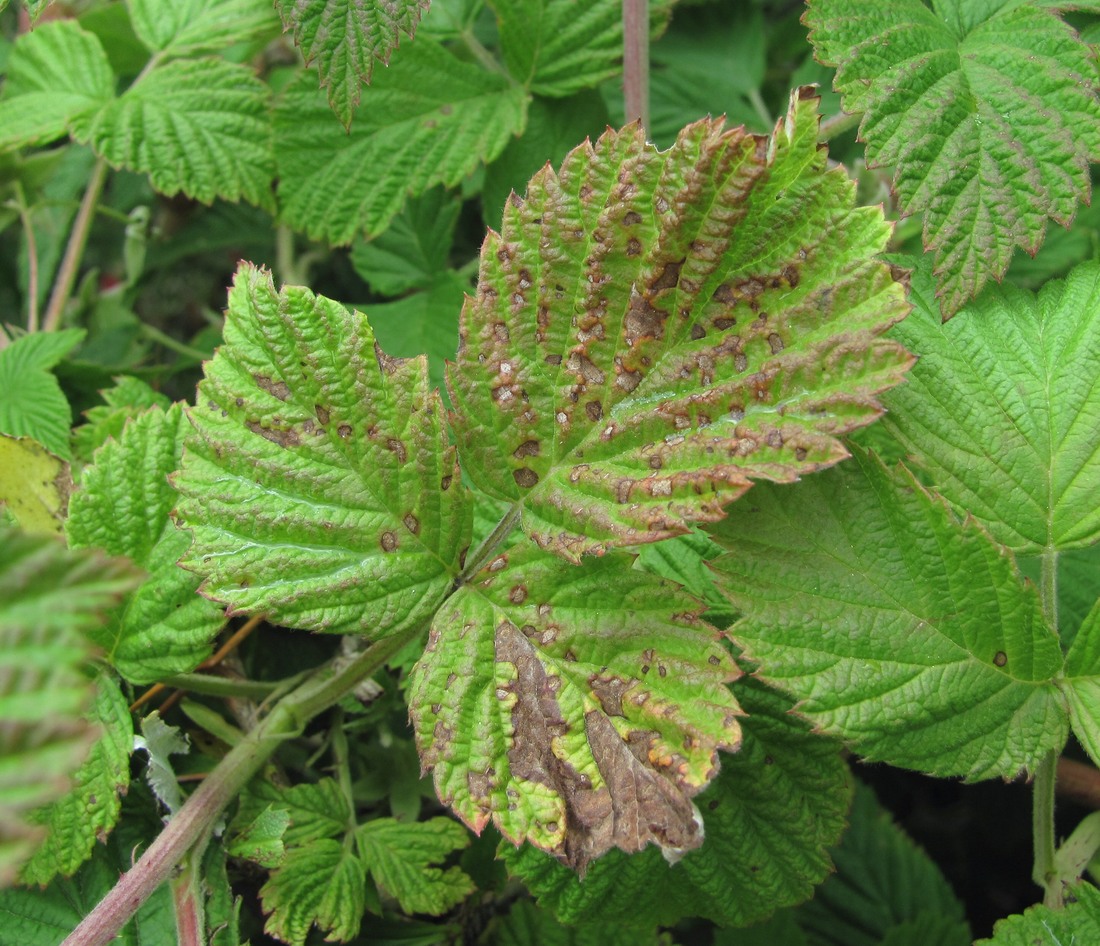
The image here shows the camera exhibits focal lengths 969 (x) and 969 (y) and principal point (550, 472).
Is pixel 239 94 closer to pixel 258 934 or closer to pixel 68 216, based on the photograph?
pixel 68 216

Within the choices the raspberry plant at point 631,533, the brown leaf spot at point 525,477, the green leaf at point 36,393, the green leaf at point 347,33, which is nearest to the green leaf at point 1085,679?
the raspberry plant at point 631,533

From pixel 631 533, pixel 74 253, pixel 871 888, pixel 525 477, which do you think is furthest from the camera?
pixel 74 253

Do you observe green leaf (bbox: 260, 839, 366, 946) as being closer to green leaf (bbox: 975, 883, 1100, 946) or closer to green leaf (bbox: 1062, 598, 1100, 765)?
green leaf (bbox: 975, 883, 1100, 946)

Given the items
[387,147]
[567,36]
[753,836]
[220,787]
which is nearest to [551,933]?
[753,836]

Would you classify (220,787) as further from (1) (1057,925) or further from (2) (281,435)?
(1) (1057,925)

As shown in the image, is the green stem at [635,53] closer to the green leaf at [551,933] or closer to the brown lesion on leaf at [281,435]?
the brown lesion on leaf at [281,435]

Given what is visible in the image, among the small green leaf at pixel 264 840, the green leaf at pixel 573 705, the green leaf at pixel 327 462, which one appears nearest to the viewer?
Answer: the green leaf at pixel 573 705
